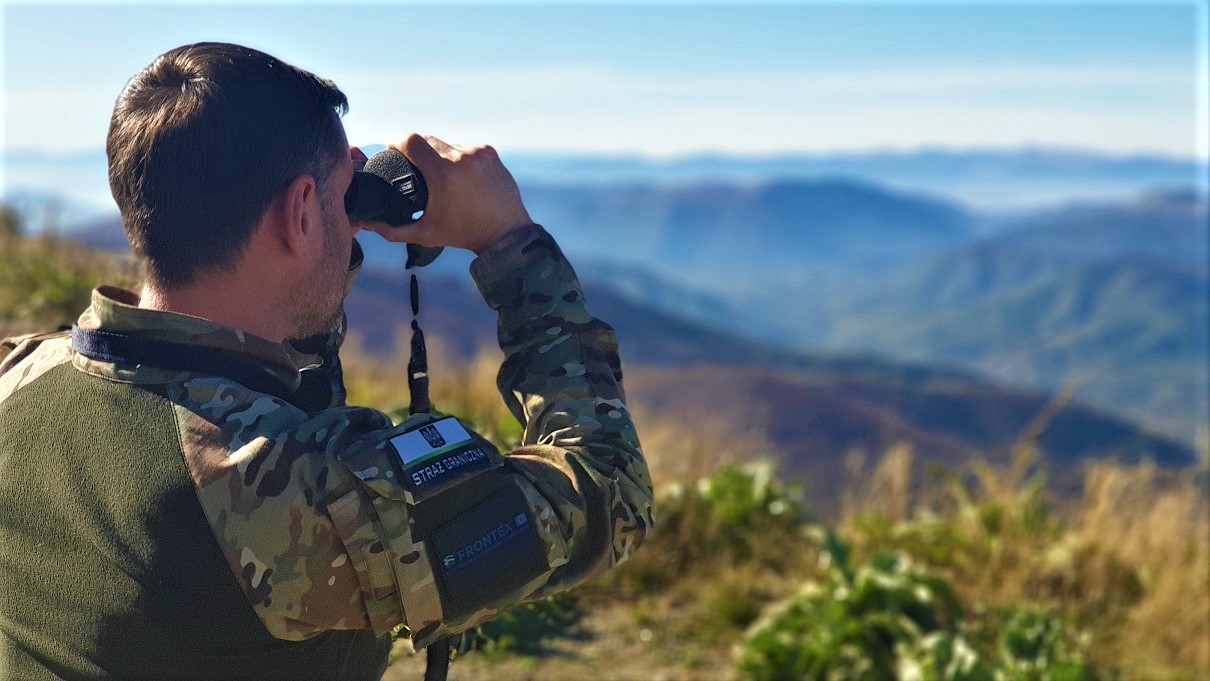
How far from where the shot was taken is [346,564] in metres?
1.50

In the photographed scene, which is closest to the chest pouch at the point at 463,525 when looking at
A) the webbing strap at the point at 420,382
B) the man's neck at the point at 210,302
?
the webbing strap at the point at 420,382

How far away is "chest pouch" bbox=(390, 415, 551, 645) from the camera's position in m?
1.51

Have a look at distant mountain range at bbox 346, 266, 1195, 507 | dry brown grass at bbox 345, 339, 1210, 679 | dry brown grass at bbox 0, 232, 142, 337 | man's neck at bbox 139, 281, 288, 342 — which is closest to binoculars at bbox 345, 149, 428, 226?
man's neck at bbox 139, 281, 288, 342

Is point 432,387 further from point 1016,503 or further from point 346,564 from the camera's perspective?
point 346,564

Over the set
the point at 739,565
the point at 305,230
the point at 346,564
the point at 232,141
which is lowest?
the point at 739,565

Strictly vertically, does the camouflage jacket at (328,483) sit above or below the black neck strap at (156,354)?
below

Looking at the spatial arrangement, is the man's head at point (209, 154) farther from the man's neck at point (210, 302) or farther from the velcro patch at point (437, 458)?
the velcro patch at point (437, 458)

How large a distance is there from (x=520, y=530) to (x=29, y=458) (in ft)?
2.30

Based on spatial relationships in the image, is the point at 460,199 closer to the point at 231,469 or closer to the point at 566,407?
the point at 566,407

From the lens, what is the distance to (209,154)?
1.52m

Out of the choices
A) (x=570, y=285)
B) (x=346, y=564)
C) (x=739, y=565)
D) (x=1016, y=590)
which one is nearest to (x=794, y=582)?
(x=739, y=565)

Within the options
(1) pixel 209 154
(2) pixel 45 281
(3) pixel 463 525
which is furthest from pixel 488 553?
(2) pixel 45 281

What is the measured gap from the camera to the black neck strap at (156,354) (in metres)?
1.54

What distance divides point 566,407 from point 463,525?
1.03 feet
